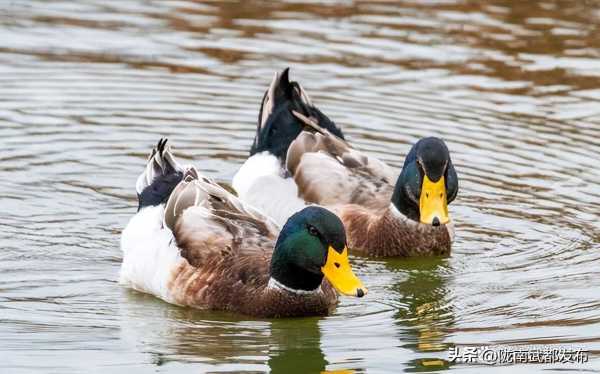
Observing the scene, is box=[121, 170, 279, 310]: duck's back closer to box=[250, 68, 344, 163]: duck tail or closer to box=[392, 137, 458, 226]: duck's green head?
box=[392, 137, 458, 226]: duck's green head

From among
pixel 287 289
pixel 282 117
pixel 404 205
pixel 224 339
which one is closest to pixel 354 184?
pixel 404 205

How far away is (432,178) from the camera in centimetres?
1298

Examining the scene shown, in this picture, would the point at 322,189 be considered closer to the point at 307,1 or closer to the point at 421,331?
the point at 421,331

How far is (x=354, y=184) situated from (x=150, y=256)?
2.53m

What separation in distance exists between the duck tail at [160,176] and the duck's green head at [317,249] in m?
1.65

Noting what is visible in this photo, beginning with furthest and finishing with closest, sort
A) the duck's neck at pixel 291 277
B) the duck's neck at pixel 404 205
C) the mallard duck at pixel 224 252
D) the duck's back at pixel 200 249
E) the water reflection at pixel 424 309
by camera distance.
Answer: the duck's neck at pixel 404 205, the duck's back at pixel 200 249, the duck's neck at pixel 291 277, the mallard duck at pixel 224 252, the water reflection at pixel 424 309

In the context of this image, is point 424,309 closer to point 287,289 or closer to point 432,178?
point 287,289

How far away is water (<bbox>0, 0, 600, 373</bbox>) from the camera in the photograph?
35.7 feet

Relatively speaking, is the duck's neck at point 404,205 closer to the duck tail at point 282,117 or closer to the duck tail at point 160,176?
the duck tail at point 282,117

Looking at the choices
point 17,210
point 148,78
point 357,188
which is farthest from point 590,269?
point 148,78

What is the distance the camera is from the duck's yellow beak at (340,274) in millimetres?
10852

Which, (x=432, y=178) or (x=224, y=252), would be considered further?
(x=432, y=178)

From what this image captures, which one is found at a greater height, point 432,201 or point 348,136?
point 432,201

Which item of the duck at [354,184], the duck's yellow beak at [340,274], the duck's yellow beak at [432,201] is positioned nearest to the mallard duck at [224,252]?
the duck's yellow beak at [340,274]
